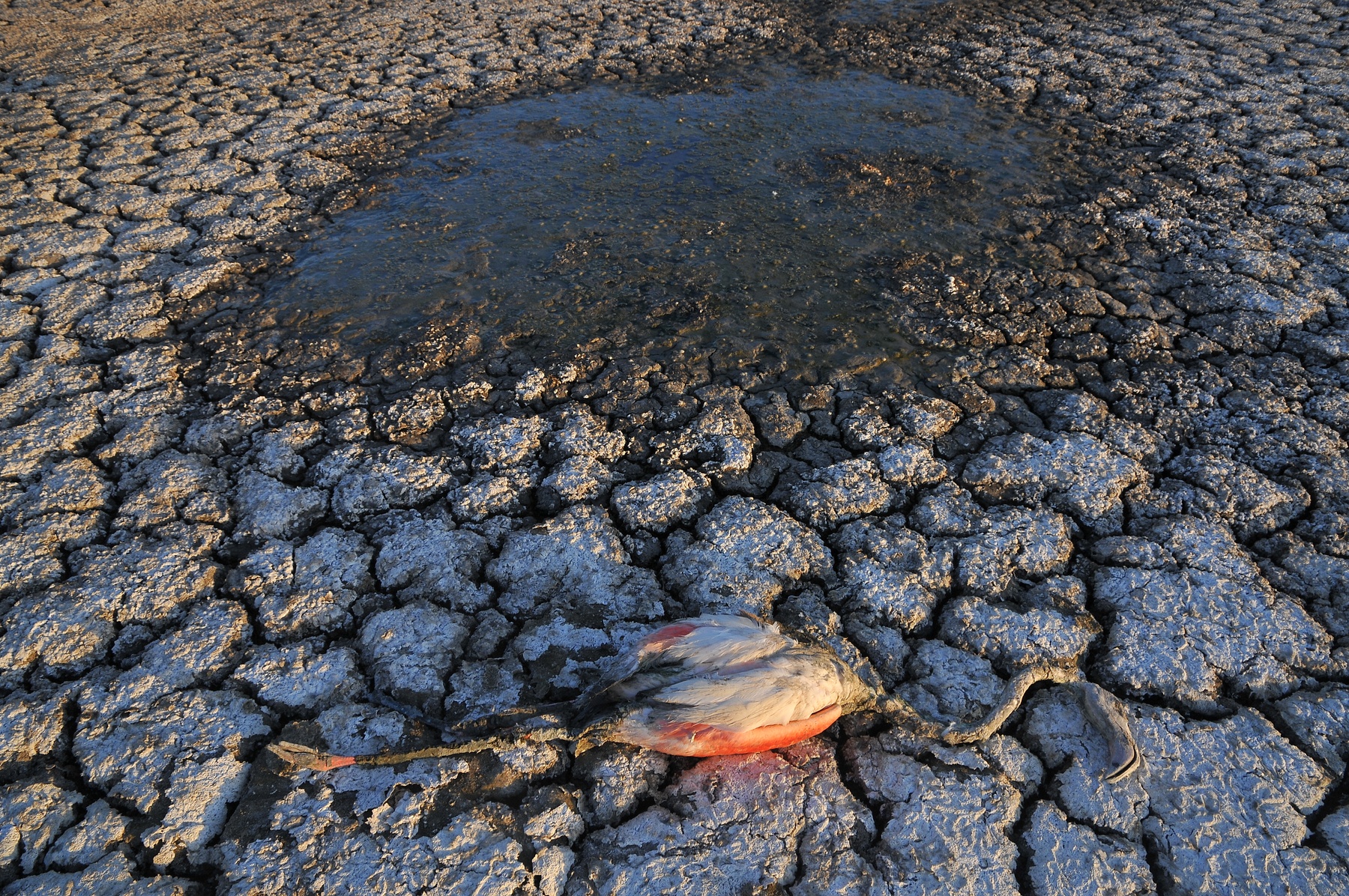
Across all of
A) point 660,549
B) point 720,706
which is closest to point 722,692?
point 720,706

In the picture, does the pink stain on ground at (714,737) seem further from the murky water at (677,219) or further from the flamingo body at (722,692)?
the murky water at (677,219)

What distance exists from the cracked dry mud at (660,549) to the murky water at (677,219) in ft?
0.65

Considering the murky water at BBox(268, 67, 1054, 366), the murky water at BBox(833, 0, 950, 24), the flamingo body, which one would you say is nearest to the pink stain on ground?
the flamingo body

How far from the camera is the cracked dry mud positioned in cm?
176

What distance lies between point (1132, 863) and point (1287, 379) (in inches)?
84.6

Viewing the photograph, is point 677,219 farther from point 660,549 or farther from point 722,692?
point 722,692

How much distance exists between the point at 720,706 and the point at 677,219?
8.51 ft

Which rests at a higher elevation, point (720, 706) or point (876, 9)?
point (876, 9)

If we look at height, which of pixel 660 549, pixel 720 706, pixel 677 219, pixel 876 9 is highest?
pixel 876 9

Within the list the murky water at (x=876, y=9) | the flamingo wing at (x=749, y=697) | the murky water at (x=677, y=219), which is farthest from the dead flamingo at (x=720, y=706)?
the murky water at (x=876, y=9)

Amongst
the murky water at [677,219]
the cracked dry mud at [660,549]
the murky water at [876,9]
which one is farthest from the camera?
the murky water at [876,9]

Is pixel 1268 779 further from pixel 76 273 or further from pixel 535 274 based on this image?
pixel 76 273

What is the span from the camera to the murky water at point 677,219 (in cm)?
321

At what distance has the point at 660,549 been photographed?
94.3 inches
